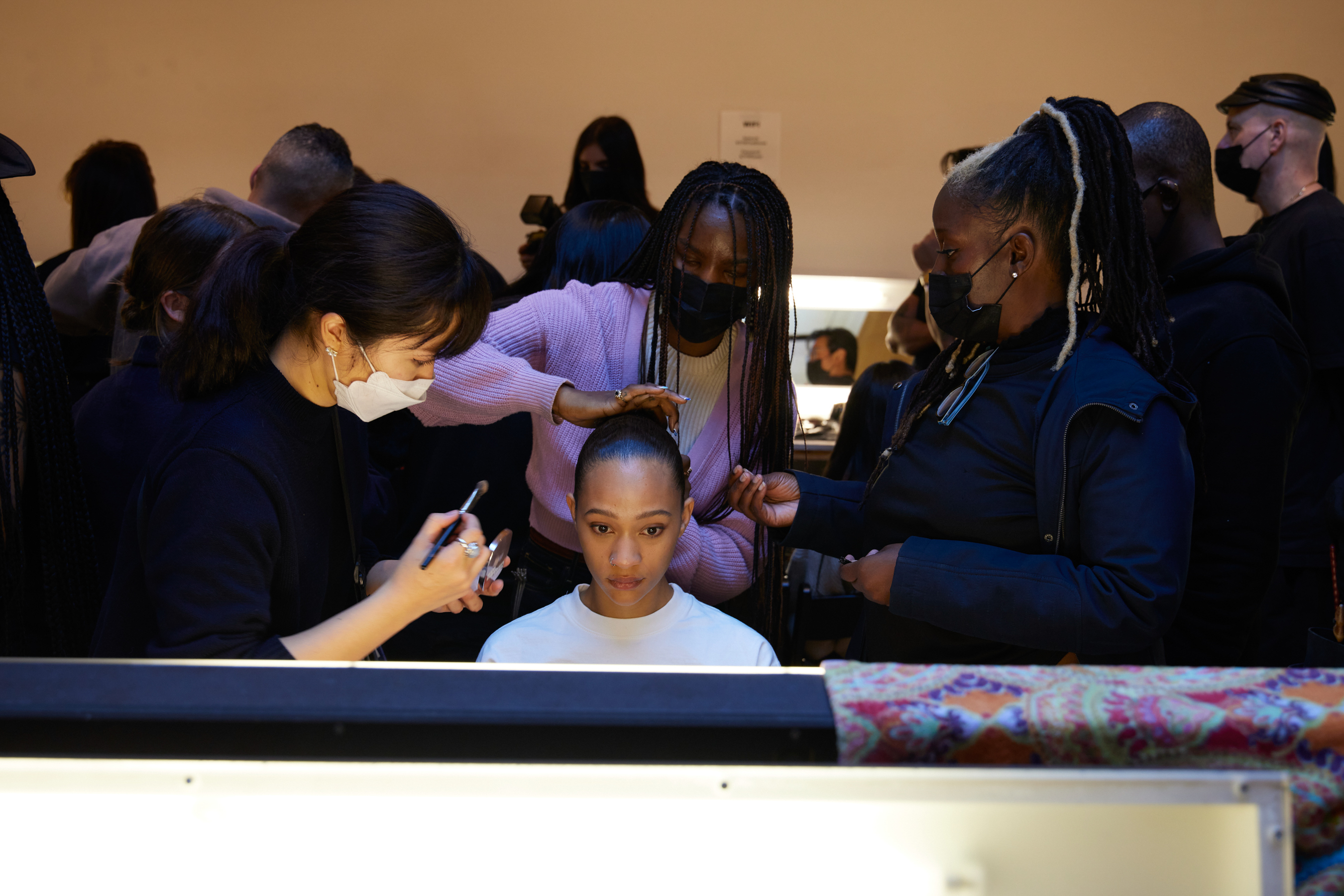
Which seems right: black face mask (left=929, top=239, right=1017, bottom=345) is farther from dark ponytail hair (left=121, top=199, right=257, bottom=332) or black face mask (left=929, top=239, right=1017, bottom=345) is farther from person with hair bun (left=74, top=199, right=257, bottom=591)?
dark ponytail hair (left=121, top=199, right=257, bottom=332)

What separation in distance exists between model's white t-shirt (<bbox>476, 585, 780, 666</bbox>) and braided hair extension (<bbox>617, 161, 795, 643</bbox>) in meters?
0.20

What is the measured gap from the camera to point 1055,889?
0.73m

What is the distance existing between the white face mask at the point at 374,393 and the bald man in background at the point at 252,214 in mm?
1490

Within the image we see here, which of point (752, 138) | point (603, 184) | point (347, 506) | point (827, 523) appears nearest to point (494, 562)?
point (347, 506)

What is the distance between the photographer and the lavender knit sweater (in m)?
1.93

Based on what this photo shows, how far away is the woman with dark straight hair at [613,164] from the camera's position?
3596 millimetres

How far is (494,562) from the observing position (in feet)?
4.68

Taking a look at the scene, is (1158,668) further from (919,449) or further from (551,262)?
(551,262)

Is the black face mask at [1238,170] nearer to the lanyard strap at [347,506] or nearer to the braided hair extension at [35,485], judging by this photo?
the lanyard strap at [347,506]

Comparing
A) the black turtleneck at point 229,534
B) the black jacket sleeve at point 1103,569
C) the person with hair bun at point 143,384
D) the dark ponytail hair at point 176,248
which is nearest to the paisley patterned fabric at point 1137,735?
the black jacket sleeve at point 1103,569

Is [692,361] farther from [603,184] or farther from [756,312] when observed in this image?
[603,184]

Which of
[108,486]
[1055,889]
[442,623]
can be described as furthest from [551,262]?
[1055,889]

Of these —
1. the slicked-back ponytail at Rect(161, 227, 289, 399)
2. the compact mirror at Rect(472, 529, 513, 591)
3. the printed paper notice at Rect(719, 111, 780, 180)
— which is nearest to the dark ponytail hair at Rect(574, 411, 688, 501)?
the compact mirror at Rect(472, 529, 513, 591)

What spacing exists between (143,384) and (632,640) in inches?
43.9
